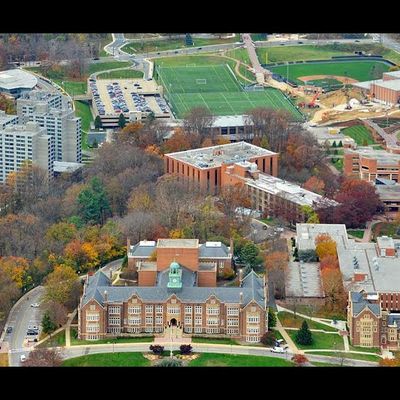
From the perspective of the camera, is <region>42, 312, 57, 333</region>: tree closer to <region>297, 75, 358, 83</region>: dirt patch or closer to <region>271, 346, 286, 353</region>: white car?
<region>271, 346, 286, 353</region>: white car

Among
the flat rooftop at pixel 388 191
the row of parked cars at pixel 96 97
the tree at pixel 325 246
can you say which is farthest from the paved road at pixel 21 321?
the row of parked cars at pixel 96 97

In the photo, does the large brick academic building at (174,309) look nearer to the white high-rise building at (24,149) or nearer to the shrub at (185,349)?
the shrub at (185,349)

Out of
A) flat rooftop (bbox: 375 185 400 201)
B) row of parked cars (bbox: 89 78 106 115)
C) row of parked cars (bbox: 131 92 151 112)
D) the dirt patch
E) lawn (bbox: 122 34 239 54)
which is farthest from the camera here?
lawn (bbox: 122 34 239 54)

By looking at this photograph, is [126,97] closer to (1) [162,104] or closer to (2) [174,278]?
(1) [162,104]

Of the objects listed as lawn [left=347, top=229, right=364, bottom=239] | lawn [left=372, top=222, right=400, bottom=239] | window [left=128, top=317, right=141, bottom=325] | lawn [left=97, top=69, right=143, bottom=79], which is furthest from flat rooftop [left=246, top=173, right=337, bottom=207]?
lawn [left=97, top=69, right=143, bottom=79]

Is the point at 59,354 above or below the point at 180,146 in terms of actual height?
below

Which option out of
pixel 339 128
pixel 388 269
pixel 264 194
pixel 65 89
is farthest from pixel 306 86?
pixel 388 269

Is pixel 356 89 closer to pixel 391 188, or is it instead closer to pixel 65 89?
pixel 65 89
